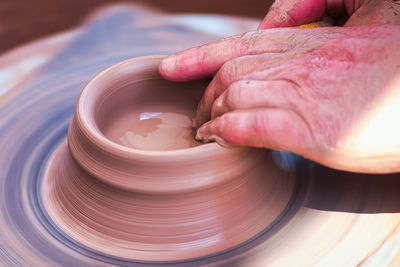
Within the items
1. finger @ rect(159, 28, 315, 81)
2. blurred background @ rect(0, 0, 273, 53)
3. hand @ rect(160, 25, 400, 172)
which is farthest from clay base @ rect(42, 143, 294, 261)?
blurred background @ rect(0, 0, 273, 53)

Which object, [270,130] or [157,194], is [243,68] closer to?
[270,130]

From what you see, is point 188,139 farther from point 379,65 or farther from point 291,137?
point 379,65

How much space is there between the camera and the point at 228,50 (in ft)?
3.50

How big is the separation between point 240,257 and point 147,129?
47 cm

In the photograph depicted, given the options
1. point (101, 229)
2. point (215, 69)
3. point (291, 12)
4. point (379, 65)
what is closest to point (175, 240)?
point (101, 229)

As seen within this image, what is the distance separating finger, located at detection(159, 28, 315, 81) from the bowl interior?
0.31ft

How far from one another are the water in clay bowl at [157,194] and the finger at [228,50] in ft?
0.63

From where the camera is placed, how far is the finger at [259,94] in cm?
91

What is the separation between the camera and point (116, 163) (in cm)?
90

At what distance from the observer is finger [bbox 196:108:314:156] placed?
886mm

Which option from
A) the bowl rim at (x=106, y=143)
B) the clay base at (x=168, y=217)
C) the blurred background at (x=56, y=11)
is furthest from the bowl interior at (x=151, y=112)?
the blurred background at (x=56, y=11)

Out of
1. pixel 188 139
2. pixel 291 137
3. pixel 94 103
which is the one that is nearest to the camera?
pixel 291 137

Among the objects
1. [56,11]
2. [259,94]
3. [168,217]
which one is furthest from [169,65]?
[56,11]

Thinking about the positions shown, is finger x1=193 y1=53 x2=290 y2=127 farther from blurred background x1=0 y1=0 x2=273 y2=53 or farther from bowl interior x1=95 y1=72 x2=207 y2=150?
blurred background x1=0 y1=0 x2=273 y2=53
